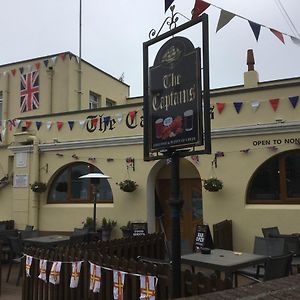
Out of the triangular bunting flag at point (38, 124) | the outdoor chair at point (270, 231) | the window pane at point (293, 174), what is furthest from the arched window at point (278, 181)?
the triangular bunting flag at point (38, 124)

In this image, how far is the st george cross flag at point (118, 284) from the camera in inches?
211

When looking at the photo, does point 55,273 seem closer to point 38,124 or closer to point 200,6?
point 200,6

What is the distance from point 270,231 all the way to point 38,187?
24.8ft

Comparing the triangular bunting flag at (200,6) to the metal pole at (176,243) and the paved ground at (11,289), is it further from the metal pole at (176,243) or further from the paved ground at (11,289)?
the paved ground at (11,289)

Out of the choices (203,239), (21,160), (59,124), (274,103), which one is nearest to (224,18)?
(274,103)

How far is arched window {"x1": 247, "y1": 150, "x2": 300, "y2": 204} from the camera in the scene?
34.2 feet

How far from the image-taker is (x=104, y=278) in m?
5.73

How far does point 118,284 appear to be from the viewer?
540cm

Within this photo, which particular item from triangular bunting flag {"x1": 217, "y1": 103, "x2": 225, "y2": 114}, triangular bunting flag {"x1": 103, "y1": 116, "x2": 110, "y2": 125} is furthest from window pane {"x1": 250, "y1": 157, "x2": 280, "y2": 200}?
triangular bunting flag {"x1": 103, "y1": 116, "x2": 110, "y2": 125}

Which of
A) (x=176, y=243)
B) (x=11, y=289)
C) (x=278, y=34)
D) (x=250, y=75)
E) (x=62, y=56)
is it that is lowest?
(x=11, y=289)

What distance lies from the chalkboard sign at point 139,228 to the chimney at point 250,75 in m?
6.88

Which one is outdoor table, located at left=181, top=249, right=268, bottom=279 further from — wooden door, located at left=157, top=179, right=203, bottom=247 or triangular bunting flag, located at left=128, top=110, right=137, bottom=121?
triangular bunting flag, located at left=128, top=110, right=137, bottom=121

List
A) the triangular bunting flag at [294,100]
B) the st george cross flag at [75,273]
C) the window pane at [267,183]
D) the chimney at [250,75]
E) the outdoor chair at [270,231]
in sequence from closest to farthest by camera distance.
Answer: the st george cross flag at [75,273]
the outdoor chair at [270,231]
the triangular bunting flag at [294,100]
the window pane at [267,183]
the chimney at [250,75]

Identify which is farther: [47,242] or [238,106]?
[238,106]
